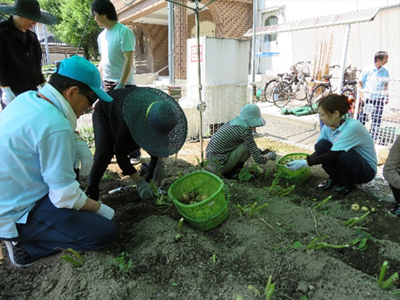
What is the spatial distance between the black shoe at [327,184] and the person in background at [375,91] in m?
1.84

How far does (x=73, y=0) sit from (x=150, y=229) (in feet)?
79.7

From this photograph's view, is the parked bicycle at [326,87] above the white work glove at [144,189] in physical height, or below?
above

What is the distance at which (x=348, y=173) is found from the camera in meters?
3.22

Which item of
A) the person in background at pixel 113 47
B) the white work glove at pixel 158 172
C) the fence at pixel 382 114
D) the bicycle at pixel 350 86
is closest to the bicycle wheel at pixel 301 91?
the bicycle at pixel 350 86

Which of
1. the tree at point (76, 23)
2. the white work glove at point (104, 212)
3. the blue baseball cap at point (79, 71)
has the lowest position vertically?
the white work glove at point (104, 212)

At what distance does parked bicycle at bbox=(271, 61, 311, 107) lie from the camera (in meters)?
9.04

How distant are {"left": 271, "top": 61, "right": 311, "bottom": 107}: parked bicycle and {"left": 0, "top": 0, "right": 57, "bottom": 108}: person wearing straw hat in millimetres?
7012

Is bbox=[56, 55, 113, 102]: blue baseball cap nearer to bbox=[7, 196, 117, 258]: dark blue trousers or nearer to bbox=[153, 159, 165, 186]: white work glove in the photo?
bbox=[7, 196, 117, 258]: dark blue trousers

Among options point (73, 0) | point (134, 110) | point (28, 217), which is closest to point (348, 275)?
point (134, 110)

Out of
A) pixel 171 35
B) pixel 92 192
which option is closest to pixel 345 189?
pixel 92 192

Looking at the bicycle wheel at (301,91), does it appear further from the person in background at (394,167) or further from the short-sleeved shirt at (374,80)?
the person in background at (394,167)

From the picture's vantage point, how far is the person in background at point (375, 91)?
470 cm

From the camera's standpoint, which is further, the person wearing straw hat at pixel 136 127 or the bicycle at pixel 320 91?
the bicycle at pixel 320 91

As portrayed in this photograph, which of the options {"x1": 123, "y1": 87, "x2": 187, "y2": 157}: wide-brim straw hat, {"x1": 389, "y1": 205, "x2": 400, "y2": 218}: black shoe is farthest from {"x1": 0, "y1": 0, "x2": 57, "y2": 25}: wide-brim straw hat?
{"x1": 389, "y1": 205, "x2": 400, "y2": 218}: black shoe
